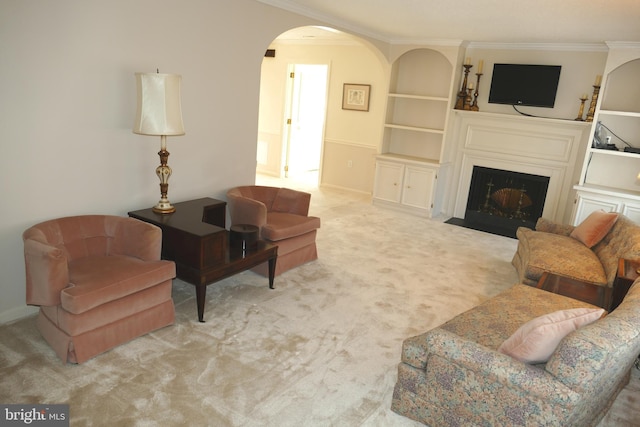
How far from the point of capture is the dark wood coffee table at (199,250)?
121 inches

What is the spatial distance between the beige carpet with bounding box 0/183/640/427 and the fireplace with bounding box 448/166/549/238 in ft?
6.09

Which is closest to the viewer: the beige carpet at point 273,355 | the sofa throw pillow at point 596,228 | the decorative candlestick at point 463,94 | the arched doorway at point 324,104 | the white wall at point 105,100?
the beige carpet at point 273,355

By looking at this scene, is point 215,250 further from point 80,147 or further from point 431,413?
point 431,413

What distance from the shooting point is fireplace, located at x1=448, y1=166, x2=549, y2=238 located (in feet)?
19.6

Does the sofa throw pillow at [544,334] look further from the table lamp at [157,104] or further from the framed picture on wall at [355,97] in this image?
the framed picture on wall at [355,97]

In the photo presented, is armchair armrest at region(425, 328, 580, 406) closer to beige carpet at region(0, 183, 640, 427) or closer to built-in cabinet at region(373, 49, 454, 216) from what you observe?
beige carpet at region(0, 183, 640, 427)

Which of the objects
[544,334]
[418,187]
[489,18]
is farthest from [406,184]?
[544,334]

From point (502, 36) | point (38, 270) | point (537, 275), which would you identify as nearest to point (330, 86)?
point (502, 36)

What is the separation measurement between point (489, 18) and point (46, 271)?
4.22 meters

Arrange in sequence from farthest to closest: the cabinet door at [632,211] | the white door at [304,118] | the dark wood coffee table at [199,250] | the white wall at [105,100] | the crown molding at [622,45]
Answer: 1. the white door at [304,118]
2. the cabinet door at [632,211]
3. the crown molding at [622,45]
4. the dark wood coffee table at [199,250]
5. the white wall at [105,100]

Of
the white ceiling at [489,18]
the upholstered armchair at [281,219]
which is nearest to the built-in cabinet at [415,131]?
the white ceiling at [489,18]

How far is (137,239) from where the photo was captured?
2980mm

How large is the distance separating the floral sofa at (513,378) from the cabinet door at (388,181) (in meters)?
4.26

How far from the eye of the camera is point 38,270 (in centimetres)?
245
